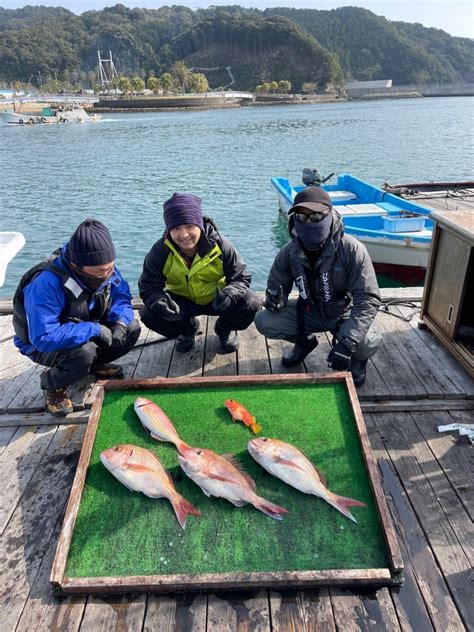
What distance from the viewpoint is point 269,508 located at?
8.10 ft

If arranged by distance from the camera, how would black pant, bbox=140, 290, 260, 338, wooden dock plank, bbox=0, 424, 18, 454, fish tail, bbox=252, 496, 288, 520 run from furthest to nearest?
black pant, bbox=140, 290, 260, 338 → wooden dock plank, bbox=0, 424, 18, 454 → fish tail, bbox=252, 496, 288, 520

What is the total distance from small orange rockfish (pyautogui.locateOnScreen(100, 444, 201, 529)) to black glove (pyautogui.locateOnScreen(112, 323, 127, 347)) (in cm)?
109

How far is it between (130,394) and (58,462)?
0.66m

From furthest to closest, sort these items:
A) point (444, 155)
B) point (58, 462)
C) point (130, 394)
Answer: point (444, 155) → point (130, 394) → point (58, 462)

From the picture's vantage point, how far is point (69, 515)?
8.00ft

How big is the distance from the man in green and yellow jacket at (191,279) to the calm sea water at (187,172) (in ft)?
23.8

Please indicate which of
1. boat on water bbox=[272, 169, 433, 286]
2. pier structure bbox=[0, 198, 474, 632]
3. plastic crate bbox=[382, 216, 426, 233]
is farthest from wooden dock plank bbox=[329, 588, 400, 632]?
plastic crate bbox=[382, 216, 426, 233]

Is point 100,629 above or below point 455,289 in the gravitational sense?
below

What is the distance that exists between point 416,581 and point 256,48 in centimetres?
15848

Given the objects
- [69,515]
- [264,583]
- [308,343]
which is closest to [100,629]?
[69,515]

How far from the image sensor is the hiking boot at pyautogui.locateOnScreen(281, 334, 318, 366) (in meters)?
4.08

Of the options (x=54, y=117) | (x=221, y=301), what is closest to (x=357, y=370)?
(x=221, y=301)

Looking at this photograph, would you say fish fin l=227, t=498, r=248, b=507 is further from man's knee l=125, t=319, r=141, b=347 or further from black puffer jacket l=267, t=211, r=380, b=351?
man's knee l=125, t=319, r=141, b=347

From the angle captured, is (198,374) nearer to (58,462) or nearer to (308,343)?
(308,343)
